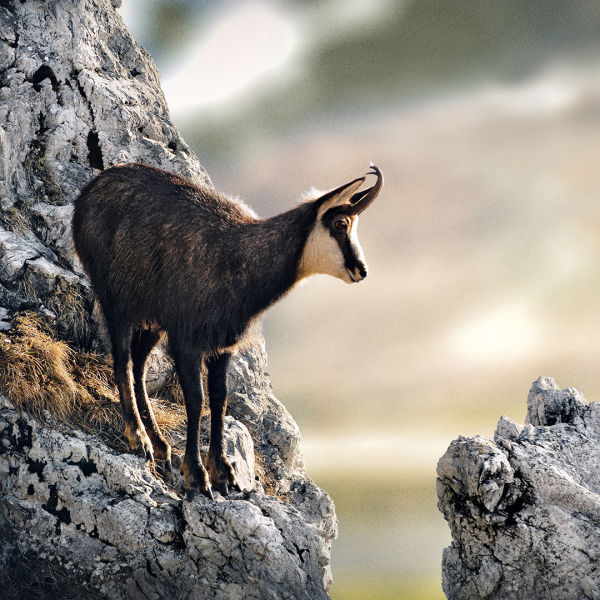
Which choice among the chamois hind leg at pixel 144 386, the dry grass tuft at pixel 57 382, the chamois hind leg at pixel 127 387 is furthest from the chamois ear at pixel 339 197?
the dry grass tuft at pixel 57 382

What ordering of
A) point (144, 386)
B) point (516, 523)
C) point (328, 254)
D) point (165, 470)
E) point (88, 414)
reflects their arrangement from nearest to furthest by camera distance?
point (516, 523), point (328, 254), point (165, 470), point (88, 414), point (144, 386)

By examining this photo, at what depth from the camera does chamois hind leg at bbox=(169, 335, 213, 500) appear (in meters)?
8.38

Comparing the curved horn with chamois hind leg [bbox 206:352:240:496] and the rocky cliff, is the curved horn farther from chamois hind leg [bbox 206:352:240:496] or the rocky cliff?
the rocky cliff

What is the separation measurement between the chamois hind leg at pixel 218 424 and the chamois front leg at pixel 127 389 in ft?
2.52

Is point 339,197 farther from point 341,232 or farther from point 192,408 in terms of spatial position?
point 192,408

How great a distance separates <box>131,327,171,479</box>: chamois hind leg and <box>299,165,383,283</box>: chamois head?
7.77 ft

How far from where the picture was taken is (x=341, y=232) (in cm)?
840

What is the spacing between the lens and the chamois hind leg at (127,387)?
8938 millimetres

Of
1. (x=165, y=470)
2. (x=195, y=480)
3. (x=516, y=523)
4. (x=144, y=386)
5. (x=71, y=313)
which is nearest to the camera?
(x=516, y=523)

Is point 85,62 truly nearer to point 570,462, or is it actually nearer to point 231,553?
point 231,553

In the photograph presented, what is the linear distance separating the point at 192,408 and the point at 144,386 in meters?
1.26

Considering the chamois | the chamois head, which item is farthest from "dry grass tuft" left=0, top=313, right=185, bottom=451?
the chamois head

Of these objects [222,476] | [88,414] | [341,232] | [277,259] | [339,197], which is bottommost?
[222,476]

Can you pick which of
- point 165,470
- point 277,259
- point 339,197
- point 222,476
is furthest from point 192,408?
point 339,197
